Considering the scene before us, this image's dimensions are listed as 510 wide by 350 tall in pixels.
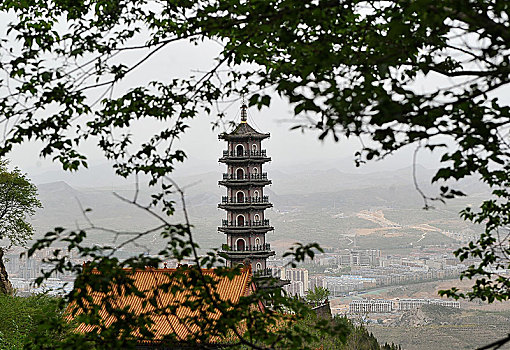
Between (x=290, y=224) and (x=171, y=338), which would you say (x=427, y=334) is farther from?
(x=290, y=224)

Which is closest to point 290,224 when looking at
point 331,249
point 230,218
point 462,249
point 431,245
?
point 331,249

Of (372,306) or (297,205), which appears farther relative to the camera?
(297,205)

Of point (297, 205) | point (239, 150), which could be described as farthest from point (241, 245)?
point (297, 205)

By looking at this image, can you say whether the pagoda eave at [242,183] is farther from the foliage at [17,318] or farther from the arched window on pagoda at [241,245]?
the foliage at [17,318]

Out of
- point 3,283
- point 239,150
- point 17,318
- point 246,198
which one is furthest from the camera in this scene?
point 246,198

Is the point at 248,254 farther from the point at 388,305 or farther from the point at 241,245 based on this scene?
the point at 388,305

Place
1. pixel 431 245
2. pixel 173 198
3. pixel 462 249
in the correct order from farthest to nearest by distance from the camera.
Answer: pixel 431 245, pixel 462 249, pixel 173 198

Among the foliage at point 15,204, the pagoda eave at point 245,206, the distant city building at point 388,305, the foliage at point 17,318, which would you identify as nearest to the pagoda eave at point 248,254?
the pagoda eave at point 245,206

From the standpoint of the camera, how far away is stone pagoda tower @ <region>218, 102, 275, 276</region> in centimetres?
2363

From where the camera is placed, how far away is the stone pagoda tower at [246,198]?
930 inches

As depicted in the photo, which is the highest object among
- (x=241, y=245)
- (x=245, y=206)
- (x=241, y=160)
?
(x=241, y=160)

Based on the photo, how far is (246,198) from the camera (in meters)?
23.9

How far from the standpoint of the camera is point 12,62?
15.2ft

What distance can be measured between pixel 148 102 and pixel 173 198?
85 centimetres
